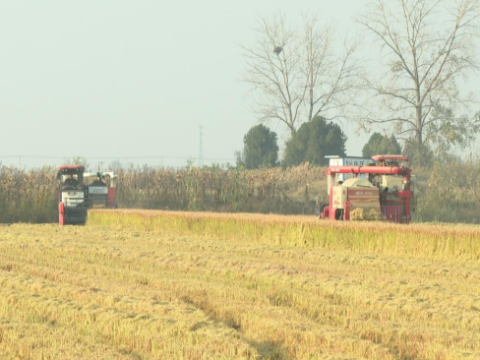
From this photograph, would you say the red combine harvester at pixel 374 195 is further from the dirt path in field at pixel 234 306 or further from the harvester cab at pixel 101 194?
the harvester cab at pixel 101 194

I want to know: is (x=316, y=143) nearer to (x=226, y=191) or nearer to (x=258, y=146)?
(x=258, y=146)

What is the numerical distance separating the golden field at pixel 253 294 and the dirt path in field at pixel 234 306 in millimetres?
22

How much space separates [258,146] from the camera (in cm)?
5759

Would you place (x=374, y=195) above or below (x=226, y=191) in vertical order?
below

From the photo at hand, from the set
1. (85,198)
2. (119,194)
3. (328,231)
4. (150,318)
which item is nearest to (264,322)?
(150,318)

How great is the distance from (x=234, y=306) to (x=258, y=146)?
47.4 meters

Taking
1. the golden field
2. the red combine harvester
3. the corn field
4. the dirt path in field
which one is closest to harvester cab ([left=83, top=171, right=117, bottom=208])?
the corn field

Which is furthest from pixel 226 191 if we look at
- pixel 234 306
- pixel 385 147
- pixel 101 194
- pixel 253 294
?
pixel 234 306

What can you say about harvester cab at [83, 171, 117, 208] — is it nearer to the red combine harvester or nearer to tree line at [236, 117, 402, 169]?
the red combine harvester

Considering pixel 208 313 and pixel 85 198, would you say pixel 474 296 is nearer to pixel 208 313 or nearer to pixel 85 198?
pixel 208 313

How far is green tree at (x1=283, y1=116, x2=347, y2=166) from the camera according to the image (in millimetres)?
52625

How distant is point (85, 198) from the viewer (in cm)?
2712

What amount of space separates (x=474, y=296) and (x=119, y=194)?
2415 cm

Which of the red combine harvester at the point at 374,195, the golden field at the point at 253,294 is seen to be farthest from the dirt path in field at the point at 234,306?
the red combine harvester at the point at 374,195
